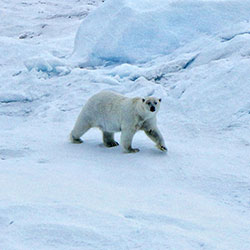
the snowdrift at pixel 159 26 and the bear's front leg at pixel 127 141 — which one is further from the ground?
the snowdrift at pixel 159 26

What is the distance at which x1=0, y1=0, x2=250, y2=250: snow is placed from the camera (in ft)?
9.43

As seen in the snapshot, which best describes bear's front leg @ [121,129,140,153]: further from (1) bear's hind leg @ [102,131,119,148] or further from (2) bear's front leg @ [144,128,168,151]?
(1) bear's hind leg @ [102,131,119,148]

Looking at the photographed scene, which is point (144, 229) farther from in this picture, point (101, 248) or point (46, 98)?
point (46, 98)

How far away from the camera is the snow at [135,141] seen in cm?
287

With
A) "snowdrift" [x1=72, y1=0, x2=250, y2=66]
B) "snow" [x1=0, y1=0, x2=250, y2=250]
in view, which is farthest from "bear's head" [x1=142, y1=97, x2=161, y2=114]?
"snowdrift" [x1=72, y1=0, x2=250, y2=66]

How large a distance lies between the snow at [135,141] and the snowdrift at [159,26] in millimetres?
27

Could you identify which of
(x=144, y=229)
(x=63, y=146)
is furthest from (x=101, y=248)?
(x=63, y=146)

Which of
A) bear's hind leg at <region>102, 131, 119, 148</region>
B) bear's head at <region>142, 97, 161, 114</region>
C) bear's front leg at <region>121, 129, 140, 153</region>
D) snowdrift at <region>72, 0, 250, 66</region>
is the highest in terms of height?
snowdrift at <region>72, 0, 250, 66</region>

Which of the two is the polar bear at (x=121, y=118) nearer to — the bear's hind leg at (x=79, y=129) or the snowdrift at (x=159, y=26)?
the bear's hind leg at (x=79, y=129)

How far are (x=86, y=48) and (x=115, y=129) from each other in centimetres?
523

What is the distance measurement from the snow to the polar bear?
165mm

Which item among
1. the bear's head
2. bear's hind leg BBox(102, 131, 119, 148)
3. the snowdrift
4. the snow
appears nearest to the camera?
the snow

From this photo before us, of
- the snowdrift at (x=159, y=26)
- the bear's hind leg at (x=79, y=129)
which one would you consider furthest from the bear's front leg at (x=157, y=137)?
the snowdrift at (x=159, y=26)

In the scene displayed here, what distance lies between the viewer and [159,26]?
948cm
